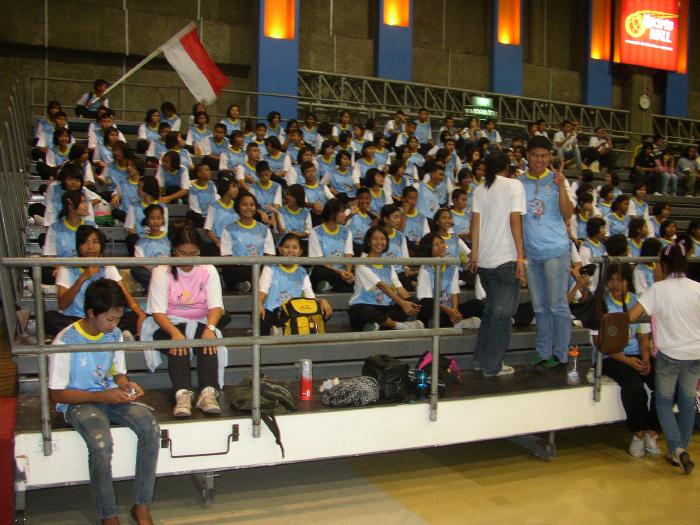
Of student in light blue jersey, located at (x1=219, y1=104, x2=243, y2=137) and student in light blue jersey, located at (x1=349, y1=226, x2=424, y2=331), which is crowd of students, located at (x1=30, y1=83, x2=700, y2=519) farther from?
student in light blue jersey, located at (x1=219, y1=104, x2=243, y2=137)

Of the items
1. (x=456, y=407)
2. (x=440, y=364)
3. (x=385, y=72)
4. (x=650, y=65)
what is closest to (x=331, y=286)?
(x=440, y=364)

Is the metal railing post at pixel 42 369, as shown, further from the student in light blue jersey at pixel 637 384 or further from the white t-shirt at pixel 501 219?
the student in light blue jersey at pixel 637 384

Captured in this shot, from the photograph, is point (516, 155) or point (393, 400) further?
point (516, 155)

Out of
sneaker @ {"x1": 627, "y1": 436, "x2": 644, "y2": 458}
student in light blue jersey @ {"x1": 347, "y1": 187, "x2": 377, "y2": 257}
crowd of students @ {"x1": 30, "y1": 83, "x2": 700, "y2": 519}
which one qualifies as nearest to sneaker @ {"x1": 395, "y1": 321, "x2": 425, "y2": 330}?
crowd of students @ {"x1": 30, "y1": 83, "x2": 700, "y2": 519}

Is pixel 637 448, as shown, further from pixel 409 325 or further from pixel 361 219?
pixel 361 219

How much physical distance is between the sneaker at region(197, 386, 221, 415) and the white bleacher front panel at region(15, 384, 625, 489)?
102 millimetres

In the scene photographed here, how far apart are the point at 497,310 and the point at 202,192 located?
4.42 metres

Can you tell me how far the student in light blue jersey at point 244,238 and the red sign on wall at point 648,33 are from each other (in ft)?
54.4

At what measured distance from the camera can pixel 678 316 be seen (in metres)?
5.41

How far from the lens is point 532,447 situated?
5.77 metres

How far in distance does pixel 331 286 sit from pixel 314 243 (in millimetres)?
453

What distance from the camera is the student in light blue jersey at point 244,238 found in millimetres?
7008

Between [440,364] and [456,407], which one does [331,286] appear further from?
[456,407]

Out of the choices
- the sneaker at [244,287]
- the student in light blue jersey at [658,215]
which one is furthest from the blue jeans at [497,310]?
the student in light blue jersey at [658,215]
